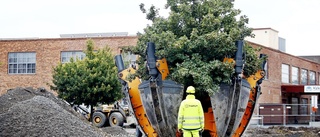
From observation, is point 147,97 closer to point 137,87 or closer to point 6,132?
point 137,87

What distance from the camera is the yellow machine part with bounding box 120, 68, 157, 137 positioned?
14484mm

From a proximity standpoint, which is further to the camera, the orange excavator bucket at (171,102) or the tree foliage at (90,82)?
the tree foliage at (90,82)

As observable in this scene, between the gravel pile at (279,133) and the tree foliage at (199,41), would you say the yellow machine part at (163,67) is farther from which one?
the gravel pile at (279,133)

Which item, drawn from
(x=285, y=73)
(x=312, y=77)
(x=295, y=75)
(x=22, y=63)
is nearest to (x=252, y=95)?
(x=22, y=63)

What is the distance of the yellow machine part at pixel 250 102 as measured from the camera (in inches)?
590

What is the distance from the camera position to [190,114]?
13258 mm

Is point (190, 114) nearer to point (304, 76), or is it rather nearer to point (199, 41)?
point (199, 41)

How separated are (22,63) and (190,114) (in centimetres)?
4047

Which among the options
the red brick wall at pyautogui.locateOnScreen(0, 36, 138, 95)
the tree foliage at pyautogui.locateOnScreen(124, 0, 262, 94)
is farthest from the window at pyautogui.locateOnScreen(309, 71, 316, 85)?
the tree foliage at pyautogui.locateOnScreen(124, 0, 262, 94)

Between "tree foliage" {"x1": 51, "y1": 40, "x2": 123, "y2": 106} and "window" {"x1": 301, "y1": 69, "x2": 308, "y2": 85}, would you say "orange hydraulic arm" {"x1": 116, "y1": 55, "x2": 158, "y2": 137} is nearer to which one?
"tree foliage" {"x1": 51, "y1": 40, "x2": 123, "y2": 106}

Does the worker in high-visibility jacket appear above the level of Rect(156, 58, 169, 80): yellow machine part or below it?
below

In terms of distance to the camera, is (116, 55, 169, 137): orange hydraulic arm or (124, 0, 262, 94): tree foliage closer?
(124, 0, 262, 94): tree foliage

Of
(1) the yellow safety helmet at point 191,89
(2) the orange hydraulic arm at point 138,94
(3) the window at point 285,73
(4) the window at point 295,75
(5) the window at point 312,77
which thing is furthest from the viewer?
(5) the window at point 312,77

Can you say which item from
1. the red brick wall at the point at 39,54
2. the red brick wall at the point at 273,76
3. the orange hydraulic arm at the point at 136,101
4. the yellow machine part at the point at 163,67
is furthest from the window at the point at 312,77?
the yellow machine part at the point at 163,67
